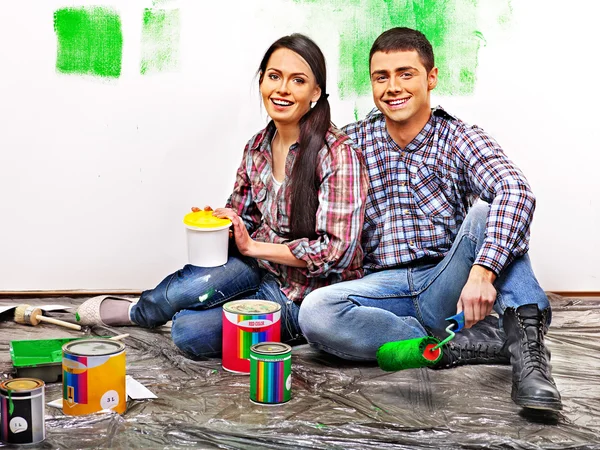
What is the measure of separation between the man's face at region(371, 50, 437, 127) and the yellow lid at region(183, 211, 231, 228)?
0.50 m

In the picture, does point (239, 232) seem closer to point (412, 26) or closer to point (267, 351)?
point (267, 351)

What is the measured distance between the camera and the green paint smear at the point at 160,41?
270cm

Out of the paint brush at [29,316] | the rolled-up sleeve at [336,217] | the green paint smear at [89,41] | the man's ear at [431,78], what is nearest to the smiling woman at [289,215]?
the rolled-up sleeve at [336,217]

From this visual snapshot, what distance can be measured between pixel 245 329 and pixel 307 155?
0.47 m

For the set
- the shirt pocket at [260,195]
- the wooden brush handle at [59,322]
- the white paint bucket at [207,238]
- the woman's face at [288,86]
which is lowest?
the wooden brush handle at [59,322]

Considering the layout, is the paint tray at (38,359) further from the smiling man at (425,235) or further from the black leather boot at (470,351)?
the black leather boot at (470,351)

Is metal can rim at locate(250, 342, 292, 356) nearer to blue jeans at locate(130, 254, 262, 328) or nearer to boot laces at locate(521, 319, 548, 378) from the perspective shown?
blue jeans at locate(130, 254, 262, 328)

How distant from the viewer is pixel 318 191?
2.17 m

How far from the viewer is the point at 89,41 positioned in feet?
8.84

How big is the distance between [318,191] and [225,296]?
1.22 ft

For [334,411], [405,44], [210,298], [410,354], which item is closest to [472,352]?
[410,354]

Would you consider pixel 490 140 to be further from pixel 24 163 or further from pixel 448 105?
pixel 24 163

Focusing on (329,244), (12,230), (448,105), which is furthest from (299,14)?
(12,230)

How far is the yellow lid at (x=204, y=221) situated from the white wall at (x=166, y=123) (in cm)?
68
